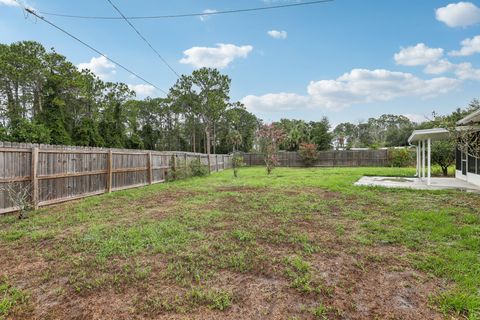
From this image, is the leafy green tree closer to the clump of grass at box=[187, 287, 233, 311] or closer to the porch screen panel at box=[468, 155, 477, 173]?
the porch screen panel at box=[468, 155, 477, 173]

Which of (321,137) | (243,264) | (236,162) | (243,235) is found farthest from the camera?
Answer: (321,137)

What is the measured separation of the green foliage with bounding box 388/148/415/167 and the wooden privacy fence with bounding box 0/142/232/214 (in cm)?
1907

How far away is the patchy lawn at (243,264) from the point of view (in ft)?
7.01

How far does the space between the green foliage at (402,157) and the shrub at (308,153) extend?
6163 millimetres

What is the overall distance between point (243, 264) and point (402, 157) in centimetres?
2217

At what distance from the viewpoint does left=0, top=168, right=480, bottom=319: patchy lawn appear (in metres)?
2.14

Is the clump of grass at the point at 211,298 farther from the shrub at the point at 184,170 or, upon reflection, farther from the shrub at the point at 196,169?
the shrub at the point at 196,169

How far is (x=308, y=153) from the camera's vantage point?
24.1m

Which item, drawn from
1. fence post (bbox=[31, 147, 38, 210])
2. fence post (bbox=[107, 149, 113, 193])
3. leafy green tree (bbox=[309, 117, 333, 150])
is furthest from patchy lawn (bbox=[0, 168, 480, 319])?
leafy green tree (bbox=[309, 117, 333, 150])

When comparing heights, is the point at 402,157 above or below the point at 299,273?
above

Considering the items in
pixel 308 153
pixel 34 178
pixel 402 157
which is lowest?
pixel 34 178

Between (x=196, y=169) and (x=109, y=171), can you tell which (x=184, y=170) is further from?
(x=109, y=171)

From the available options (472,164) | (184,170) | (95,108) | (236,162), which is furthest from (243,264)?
(95,108)

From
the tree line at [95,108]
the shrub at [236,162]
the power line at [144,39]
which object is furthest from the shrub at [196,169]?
the tree line at [95,108]
